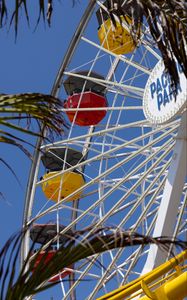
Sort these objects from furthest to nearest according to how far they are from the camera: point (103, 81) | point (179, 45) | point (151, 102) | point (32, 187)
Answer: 1. point (32, 187)
2. point (103, 81)
3. point (151, 102)
4. point (179, 45)

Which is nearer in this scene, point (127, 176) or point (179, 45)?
point (179, 45)

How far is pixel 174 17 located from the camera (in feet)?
12.1

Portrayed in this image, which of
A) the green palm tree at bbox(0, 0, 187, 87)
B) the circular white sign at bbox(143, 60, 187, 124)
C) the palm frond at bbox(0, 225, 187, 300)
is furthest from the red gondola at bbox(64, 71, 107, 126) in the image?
the palm frond at bbox(0, 225, 187, 300)

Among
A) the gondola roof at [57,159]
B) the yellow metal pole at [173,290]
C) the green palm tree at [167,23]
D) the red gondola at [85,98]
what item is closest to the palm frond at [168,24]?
the green palm tree at [167,23]

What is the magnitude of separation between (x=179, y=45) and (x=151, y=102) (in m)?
8.54

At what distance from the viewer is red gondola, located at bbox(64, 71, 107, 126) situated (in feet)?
50.9

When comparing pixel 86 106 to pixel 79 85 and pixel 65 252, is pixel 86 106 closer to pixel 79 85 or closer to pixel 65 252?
pixel 79 85

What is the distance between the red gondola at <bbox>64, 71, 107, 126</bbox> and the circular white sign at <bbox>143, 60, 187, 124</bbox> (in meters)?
3.02

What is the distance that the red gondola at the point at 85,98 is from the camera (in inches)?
611

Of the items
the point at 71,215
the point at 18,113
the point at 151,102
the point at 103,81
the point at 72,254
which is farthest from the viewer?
the point at 71,215

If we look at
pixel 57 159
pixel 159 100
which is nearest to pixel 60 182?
pixel 57 159

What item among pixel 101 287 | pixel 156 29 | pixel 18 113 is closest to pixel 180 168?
pixel 101 287

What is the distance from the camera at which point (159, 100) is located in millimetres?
11961

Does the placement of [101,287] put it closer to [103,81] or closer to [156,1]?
[103,81]
